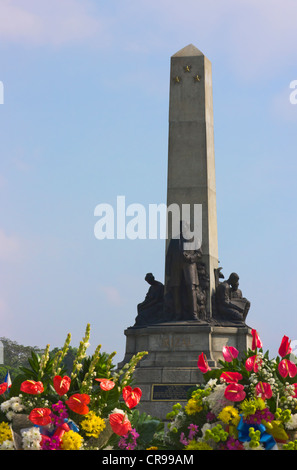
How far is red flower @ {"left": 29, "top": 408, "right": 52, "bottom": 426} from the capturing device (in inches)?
218

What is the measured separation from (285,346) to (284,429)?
76 centimetres

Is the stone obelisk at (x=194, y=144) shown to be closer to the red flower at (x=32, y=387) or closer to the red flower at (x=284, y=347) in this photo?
the red flower at (x=284, y=347)

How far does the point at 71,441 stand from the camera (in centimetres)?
546

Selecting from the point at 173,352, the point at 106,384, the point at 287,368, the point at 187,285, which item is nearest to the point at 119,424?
the point at 106,384

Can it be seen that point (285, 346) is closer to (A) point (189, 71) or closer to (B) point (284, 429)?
(B) point (284, 429)

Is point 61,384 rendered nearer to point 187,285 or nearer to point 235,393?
point 235,393

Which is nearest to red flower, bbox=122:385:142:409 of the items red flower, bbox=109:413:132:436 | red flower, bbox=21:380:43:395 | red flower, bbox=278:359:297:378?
red flower, bbox=109:413:132:436

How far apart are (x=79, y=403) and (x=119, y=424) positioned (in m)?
0.42

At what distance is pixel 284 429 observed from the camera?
19.4 feet

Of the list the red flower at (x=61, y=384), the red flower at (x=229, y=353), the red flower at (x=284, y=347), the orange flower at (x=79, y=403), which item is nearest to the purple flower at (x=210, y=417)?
the red flower at (x=229, y=353)

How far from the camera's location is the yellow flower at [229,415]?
19.0 feet

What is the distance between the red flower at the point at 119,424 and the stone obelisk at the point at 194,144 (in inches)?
612

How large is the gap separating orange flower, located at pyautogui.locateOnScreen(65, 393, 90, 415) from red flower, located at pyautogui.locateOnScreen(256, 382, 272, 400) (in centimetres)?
148
